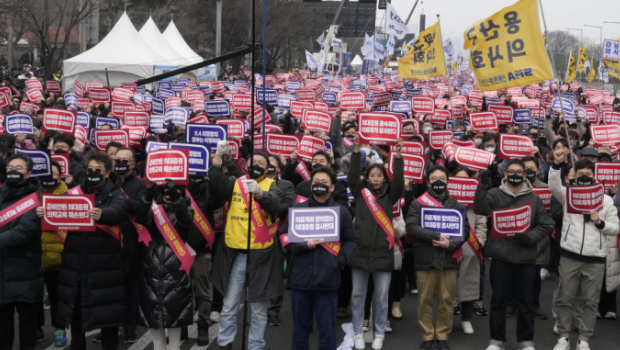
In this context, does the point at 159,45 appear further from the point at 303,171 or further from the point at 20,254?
the point at 20,254

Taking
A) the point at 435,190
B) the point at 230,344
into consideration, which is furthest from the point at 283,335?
Answer: the point at 435,190

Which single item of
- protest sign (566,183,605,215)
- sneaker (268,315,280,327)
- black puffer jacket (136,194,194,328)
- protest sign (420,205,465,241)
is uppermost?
protest sign (566,183,605,215)

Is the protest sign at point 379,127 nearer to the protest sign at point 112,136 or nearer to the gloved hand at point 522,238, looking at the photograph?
the gloved hand at point 522,238

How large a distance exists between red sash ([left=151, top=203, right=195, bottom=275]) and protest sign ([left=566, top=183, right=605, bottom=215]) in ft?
11.2

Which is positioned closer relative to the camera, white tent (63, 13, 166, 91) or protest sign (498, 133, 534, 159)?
protest sign (498, 133, 534, 159)

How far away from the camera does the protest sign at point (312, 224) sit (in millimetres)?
6098

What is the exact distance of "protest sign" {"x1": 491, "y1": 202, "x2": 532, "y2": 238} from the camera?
22.4 feet

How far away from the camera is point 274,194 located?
649cm

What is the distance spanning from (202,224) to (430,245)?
80.6 inches

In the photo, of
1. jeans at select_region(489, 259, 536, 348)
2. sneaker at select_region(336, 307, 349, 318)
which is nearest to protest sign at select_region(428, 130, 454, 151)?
sneaker at select_region(336, 307, 349, 318)

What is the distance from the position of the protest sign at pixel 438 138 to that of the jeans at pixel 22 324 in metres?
6.59

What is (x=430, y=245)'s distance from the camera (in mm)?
6965

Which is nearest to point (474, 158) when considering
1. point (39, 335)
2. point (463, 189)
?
point (463, 189)

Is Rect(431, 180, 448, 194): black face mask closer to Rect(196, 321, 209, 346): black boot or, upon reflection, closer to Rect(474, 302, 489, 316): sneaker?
Rect(474, 302, 489, 316): sneaker
